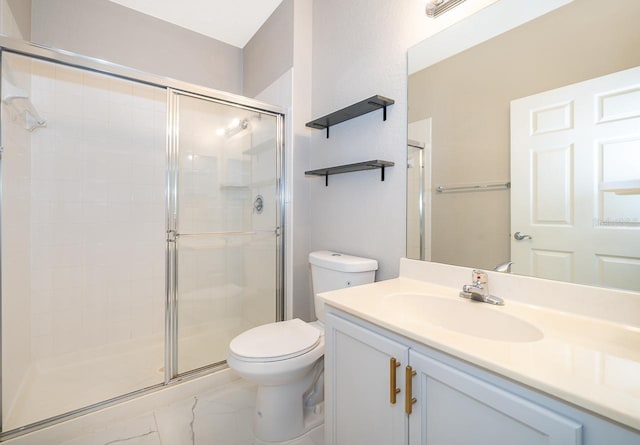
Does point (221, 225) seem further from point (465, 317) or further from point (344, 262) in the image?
point (465, 317)

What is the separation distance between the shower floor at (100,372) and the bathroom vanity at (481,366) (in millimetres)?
1157

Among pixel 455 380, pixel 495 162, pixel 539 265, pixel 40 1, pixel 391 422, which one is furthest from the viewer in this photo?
pixel 40 1

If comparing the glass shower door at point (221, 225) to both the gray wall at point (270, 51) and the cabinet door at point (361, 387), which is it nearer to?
the gray wall at point (270, 51)

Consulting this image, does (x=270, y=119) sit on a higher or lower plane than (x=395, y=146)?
higher

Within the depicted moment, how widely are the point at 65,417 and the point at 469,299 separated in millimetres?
2013

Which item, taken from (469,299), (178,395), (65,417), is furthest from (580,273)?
(65,417)

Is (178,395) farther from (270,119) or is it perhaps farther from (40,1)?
(40,1)

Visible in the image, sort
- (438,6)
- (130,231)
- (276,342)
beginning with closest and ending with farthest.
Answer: (438,6) < (276,342) < (130,231)

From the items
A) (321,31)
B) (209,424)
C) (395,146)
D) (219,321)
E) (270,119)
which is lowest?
(209,424)

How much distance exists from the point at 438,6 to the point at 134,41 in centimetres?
225

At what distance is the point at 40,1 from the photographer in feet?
6.16

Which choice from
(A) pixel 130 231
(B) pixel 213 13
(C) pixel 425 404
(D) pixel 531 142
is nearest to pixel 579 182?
(D) pixel 531 142

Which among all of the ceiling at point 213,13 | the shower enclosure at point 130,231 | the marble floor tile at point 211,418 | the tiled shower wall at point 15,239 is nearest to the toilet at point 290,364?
the marble floor tile at point 211,418

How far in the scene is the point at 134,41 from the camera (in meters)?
2.21
